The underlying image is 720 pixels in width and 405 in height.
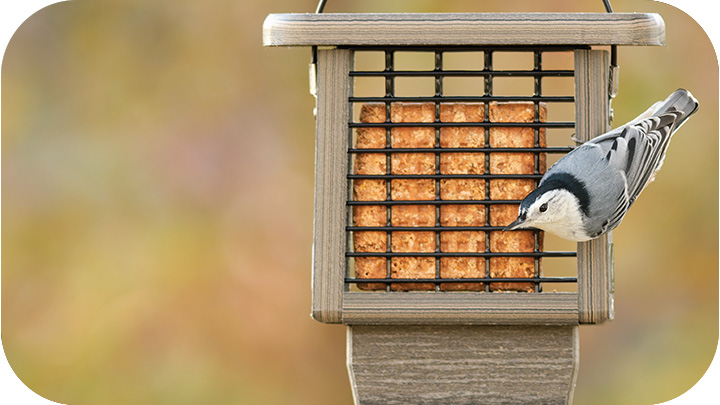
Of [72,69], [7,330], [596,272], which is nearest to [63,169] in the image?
[72,69]

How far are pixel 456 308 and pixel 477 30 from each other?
0.33 meters

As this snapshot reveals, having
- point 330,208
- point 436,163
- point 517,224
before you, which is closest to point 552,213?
point 517,224

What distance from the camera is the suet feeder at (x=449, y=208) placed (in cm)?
102

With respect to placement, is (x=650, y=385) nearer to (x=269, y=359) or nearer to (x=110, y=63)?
(x=269, y=359)

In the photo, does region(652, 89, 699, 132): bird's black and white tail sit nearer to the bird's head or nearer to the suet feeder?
the suet feeder

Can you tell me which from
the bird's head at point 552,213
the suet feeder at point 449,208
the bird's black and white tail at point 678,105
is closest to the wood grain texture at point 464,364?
the suet feeder at point 449,208

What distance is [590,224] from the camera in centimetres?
102

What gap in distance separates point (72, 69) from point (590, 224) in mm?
1904

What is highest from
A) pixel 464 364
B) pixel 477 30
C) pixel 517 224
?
pixel 477 30

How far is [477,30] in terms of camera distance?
1.01 meters

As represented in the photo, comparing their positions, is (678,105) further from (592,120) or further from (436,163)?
(436,163)

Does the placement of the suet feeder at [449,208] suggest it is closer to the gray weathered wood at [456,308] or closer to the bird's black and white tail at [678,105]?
the gray weathered wood at [456,308]

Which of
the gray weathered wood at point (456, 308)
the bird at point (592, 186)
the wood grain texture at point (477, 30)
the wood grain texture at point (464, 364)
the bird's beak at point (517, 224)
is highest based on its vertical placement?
the wood grain texture at point (477, 30)

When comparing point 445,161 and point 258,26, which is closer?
point 445,161
